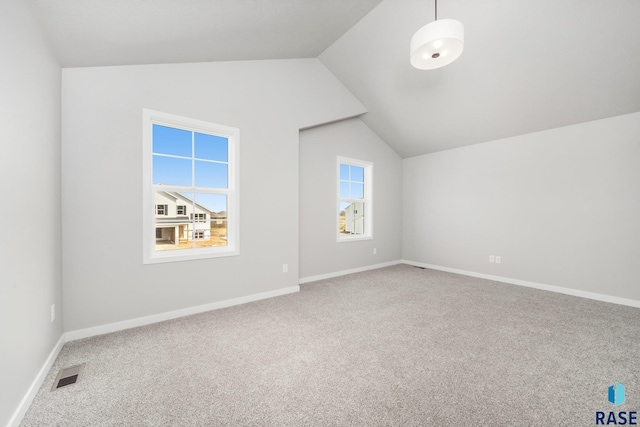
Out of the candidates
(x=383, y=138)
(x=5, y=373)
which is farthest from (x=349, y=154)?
(x=5, y=373)

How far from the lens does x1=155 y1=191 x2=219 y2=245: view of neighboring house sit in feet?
9.28

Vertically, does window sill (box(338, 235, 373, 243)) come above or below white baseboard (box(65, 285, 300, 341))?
above

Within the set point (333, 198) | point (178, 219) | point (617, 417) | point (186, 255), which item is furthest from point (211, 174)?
point (617, 417)

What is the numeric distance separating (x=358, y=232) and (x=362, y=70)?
3021 millimetres

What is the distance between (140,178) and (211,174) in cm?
77

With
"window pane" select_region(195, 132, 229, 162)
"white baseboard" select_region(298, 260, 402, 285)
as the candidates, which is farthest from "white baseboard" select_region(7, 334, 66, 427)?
"white baseboard" select_region(298, 260, 402, 285)

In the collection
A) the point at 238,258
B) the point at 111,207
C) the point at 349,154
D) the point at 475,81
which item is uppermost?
the point at 475,81

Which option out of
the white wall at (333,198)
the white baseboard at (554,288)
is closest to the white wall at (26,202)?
the white wall at (333,198)

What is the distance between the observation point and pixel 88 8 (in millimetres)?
1724

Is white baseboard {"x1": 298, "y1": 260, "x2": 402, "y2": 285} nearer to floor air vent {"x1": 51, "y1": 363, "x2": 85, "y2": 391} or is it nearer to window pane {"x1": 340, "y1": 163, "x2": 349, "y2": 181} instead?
window pane {"x1": 340, "y1": 163, "x2": 349, "y2": 181}

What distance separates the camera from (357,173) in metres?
5.17

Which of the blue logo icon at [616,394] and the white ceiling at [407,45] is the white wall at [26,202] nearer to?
the white ceiling at [407,45]

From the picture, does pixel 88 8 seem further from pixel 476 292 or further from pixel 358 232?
pixel 476 292

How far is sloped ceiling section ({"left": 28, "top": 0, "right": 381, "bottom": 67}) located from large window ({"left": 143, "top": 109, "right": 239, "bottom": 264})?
609 millimetres
